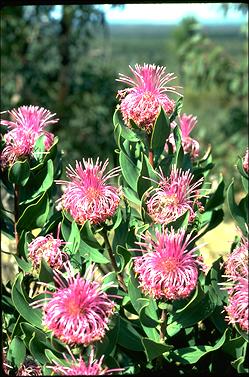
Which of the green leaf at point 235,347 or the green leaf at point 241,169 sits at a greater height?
the green leaf at point 241,169

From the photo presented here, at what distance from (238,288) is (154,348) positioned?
183 mm

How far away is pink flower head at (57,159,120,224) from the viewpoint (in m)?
1.26

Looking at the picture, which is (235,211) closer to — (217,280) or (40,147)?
(217,280)

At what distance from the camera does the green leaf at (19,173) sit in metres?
1.39

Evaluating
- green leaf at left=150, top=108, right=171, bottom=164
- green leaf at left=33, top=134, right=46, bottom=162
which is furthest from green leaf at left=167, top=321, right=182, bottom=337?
green leaf at left=33, top=134, right=46, bottom=162

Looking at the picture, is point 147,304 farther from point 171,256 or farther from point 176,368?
point 176,368

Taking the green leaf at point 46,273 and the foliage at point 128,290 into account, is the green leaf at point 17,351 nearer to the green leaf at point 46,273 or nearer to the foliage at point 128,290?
the foliage at point 128,290

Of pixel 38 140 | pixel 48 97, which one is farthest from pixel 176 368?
pixel 48 97

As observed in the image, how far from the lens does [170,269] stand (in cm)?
111

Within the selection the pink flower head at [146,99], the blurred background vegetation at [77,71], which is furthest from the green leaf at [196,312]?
the blurred background vegetation at [77,71]

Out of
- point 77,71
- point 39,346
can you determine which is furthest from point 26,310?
point 77,71

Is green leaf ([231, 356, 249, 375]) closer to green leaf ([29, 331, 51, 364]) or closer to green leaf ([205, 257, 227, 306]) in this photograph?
green leaf ([205, 257, 227, 306])

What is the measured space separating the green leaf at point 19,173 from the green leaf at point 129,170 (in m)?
0.20

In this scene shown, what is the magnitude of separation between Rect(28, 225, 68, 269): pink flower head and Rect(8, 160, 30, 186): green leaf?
Answer: 0.60ft
